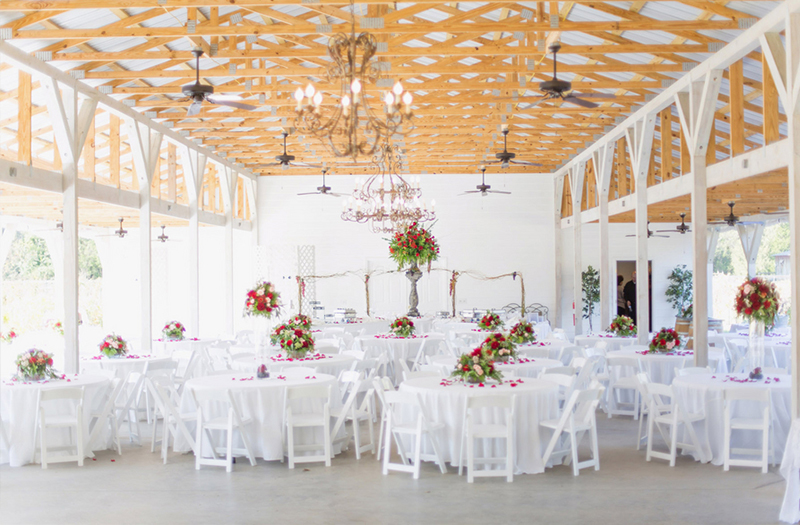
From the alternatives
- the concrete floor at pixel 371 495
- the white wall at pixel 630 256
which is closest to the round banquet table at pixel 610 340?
the concrete floor at pixel 371 495

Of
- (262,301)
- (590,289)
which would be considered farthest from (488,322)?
(590,289)

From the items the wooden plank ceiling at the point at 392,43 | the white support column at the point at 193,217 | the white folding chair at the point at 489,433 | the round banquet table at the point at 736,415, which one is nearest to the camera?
the white folding chair at the point at 489,433

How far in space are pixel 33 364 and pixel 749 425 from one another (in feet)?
21.7

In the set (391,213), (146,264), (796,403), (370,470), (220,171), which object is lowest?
(370,470)

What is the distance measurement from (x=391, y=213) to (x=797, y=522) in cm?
797

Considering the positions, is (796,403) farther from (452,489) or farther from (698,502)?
(452,489)

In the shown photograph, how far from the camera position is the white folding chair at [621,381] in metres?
8.72

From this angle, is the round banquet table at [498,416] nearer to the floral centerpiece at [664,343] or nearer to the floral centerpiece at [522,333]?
the floral centerpiece at [522,333]

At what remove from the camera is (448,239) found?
19203 millimetres

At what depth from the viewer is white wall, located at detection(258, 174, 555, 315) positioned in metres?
19.1

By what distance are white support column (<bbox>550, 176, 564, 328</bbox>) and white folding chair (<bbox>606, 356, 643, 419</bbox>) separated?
8.65 metres

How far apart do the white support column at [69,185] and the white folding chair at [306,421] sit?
3928mm

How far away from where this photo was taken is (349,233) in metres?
19.3

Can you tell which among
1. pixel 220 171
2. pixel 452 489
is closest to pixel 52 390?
pixel 452 489
